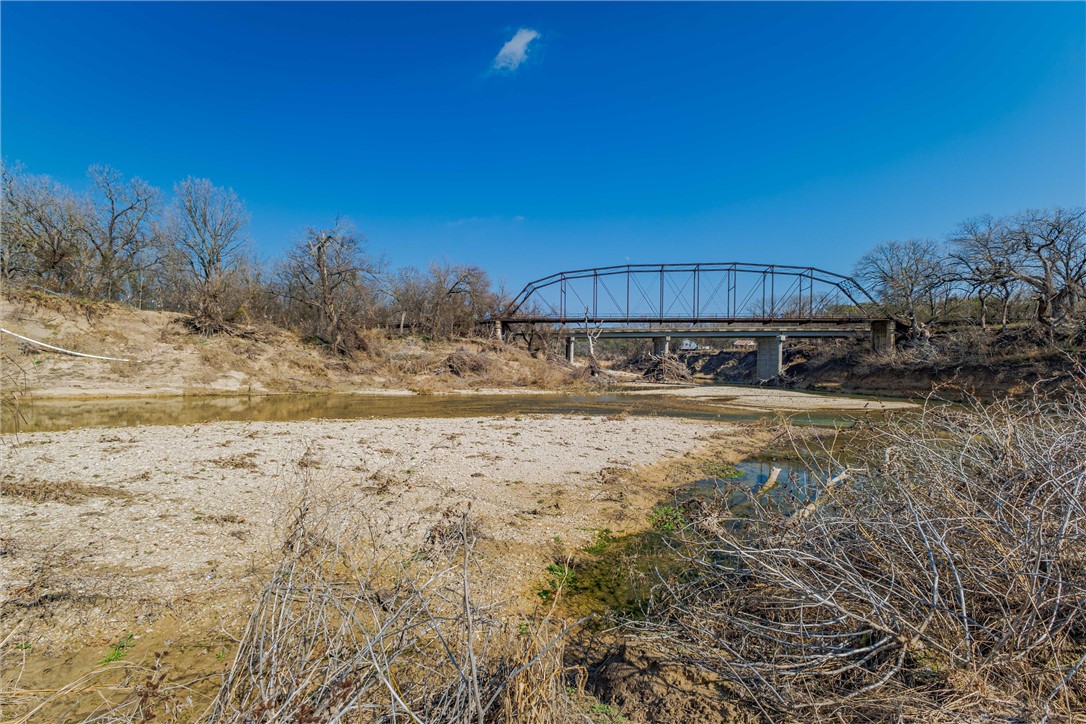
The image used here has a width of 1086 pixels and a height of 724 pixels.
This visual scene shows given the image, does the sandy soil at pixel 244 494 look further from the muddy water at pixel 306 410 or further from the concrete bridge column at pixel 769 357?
the concrete bridge column at pixel 769 357

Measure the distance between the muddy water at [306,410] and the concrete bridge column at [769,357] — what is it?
115 feet

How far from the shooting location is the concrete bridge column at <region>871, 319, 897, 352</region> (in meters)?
50.0

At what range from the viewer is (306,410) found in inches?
878

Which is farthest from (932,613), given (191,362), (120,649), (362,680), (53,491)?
(191,362)

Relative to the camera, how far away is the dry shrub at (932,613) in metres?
2.56

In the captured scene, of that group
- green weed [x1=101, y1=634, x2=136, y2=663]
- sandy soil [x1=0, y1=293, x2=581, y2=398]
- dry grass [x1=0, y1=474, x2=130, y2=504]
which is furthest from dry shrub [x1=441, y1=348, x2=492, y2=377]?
green weed [x1=101, y1=634, x2=136, y2=663]

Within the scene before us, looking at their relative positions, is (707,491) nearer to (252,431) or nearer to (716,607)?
(716,607)

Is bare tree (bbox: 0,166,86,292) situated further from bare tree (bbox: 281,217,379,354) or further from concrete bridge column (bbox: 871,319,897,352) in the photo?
concrete bridge column (bbox: 871,319,897,352)

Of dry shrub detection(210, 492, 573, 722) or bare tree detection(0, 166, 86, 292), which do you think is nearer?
dry shrub detection(210, 492, 573, 722)

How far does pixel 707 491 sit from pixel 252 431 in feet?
45.1

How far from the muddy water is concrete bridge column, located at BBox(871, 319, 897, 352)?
33911 mm

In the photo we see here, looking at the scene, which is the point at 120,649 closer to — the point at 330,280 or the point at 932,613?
the point at 932,613

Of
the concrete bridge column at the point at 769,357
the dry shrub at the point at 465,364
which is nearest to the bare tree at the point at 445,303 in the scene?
the dry shrub at the point at 465,364

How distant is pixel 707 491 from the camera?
30.8 feet
